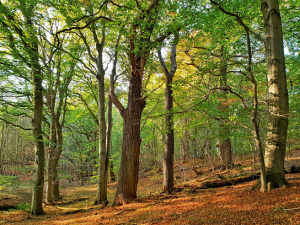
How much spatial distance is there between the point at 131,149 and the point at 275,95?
467 centimetres

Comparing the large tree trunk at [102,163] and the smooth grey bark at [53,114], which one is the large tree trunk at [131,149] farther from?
the smooth grey bark at [53,114]

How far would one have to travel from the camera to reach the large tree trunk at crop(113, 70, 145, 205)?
6.36 meters

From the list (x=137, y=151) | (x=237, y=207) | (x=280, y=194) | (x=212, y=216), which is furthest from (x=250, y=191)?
(x=137, y=151)

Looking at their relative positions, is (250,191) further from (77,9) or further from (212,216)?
(77,9)

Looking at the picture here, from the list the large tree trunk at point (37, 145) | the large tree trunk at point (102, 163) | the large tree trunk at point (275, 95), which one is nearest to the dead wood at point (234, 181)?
the large tree trunk at point (275, 95)

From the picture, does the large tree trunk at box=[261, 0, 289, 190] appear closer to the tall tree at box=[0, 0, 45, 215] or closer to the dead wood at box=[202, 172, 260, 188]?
the dead wood at box=[202, 172, 260, 188]

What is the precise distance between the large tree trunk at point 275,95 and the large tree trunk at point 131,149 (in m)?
3.88

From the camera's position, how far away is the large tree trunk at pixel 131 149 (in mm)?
6363

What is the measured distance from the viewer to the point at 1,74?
6.96m

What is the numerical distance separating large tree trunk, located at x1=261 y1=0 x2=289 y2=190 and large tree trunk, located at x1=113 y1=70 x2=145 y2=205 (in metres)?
3.88

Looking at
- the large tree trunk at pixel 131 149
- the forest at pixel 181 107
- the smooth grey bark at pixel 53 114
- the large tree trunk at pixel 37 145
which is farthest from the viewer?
the smooth grey bark at pixel 53 114

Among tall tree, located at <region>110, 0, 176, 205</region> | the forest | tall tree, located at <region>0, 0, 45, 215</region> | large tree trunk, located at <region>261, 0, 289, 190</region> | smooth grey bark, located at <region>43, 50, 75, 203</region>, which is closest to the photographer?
the forest

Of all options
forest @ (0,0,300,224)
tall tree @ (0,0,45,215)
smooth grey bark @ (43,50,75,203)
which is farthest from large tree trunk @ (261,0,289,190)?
smooth grey bark @ (43,50,75,203)

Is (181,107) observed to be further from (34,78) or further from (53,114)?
(53,114)
